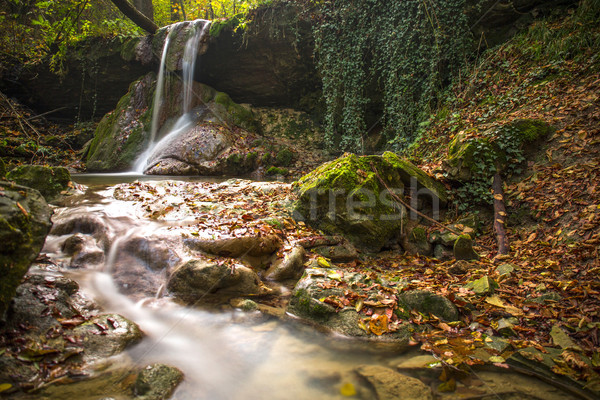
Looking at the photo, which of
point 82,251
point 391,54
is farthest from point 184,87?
point 82,251

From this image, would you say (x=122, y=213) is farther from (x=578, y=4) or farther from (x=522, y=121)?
(x=578, y=4)

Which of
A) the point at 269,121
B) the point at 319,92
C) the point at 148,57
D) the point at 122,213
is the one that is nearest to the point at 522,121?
the point at 122,213

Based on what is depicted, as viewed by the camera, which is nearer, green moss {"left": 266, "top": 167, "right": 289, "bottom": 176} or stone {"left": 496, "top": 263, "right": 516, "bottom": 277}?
stone {"left": 496, "top": 263, "right": 516, "bottom": 277}

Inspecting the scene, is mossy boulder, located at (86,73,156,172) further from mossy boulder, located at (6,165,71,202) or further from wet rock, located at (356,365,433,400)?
wet rock, located at (356,365,433,400)

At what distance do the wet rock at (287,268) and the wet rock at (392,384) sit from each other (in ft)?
5.20

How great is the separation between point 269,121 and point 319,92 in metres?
2.42

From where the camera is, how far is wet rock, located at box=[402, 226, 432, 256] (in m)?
4.66

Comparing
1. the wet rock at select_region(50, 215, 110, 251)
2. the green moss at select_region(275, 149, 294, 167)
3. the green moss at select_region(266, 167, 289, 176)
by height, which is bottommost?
the wet rock at select_region(50, 215, 110, 251)

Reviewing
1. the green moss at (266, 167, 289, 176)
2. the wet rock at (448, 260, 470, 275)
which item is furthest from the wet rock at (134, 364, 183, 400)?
the green moss at (266, 167, 289, 176)

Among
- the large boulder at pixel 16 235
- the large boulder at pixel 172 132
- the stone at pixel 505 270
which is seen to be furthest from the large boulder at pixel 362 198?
the large boulder at pixel 172 132

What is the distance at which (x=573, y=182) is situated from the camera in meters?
4.15

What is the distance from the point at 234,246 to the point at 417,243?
2804mm

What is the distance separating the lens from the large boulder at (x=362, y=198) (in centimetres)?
460

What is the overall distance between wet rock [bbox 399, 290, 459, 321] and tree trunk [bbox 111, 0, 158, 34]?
41.6 ft
